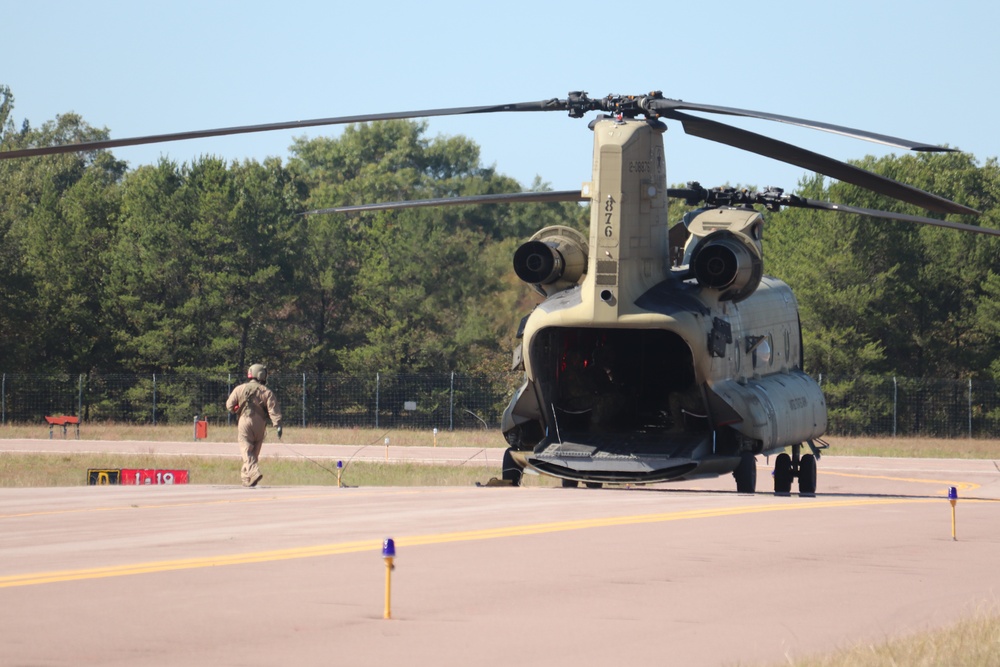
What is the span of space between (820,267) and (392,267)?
22.4 meters

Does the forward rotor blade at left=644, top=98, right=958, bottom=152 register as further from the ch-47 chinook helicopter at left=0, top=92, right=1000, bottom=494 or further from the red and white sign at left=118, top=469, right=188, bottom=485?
the red and white sign at left=118, top=469, right=188, bottom=485

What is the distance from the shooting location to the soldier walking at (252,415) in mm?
20531

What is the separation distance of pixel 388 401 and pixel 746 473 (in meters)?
42.5

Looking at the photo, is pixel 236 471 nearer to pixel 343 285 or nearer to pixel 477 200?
pixel 477 200

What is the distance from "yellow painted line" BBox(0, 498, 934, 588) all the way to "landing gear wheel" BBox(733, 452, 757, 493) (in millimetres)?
3700

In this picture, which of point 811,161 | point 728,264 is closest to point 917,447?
point 728,264

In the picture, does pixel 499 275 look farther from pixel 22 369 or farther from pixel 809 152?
pixel 809 152

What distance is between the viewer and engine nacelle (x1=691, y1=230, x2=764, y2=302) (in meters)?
21.4

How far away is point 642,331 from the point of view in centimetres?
2222

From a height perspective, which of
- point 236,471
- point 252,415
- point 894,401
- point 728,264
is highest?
point 728,264

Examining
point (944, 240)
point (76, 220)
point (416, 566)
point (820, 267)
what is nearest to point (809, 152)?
point (416, 566)

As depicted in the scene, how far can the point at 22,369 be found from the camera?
65125mm

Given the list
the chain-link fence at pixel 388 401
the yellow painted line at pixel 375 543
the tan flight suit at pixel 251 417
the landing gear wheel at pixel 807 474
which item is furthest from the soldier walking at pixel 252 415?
the chain-link fence at pixel 388 401

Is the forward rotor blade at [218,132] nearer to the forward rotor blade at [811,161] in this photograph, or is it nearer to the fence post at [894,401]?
the forward rotor blade at [811,161]
